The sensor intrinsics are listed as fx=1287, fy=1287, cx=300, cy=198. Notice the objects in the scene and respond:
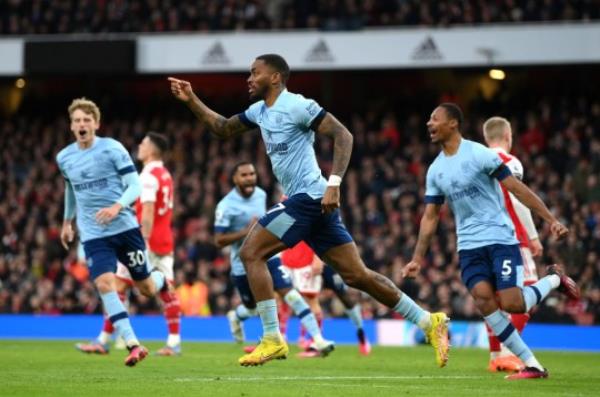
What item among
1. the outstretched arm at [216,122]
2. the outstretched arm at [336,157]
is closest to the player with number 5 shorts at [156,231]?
the outstretched arm at [216,122]

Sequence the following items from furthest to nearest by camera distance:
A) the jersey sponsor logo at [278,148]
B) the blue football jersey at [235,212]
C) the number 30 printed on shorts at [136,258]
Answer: the blue football jersey at [235,212], the number 30 printed on shorts at [136,258], the jersey sponsor logo at [278,148]

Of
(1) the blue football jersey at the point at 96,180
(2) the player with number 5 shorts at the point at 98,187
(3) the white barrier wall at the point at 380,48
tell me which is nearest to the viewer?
(2) the player with number 5 shorts at the point at 98,187

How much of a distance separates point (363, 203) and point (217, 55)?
5.82 metres

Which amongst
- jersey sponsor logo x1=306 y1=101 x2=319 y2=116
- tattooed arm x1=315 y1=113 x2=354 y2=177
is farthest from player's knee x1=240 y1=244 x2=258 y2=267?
jersey sponsor logo x1=306 y1=101 x2=319 y2=116

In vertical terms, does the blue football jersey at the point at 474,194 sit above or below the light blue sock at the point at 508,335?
above

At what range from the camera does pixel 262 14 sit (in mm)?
31734

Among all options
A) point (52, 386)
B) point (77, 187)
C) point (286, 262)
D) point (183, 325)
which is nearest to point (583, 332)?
point (286, 262)

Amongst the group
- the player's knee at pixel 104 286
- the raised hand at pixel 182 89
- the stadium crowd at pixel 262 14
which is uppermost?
the stadium crowd at pixel 262 14

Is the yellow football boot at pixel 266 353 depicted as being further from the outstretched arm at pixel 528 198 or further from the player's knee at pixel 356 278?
the outstretched arm at pixel 528 198

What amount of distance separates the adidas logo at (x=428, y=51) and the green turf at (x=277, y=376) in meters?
14.0

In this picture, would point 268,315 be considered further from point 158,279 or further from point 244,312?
point 244,312

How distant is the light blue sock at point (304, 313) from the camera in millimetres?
15711

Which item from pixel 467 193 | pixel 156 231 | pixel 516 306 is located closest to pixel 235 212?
pixel 156 231

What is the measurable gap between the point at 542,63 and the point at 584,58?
983 mm
